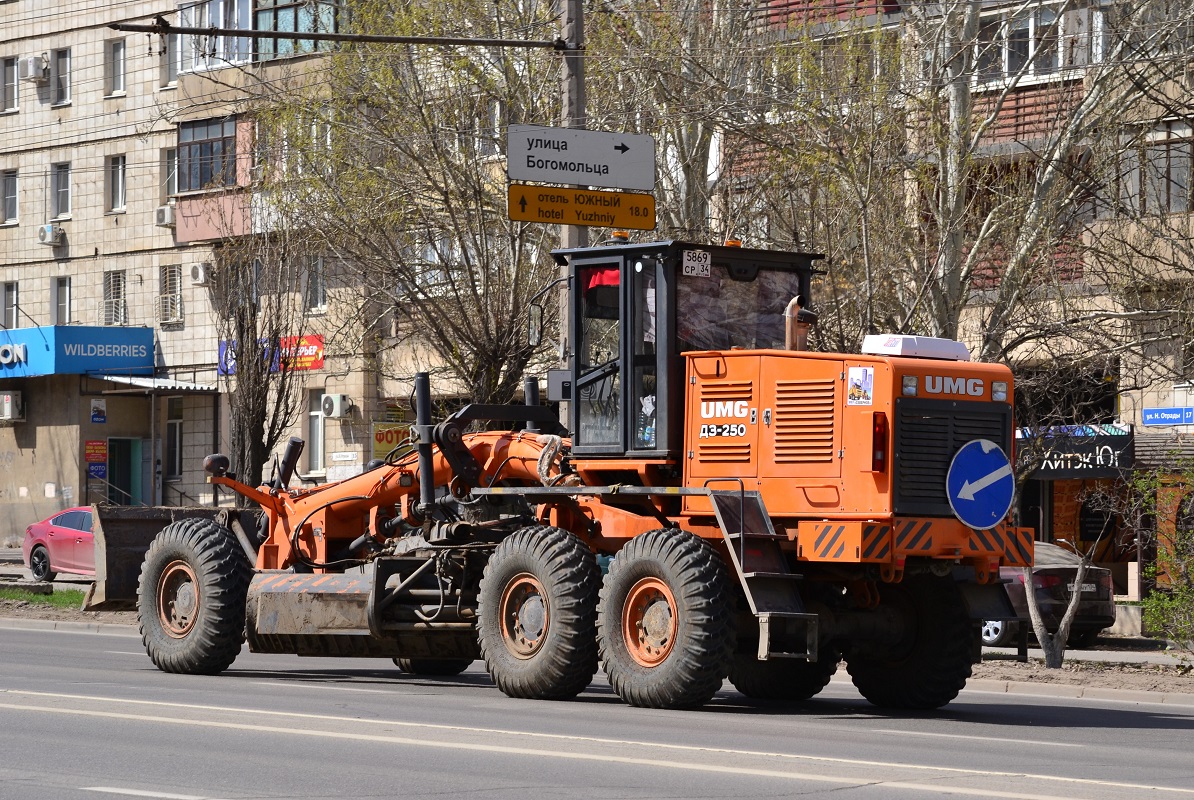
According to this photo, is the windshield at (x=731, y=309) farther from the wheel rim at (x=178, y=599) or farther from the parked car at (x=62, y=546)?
the parked car at (x=62, y=546)

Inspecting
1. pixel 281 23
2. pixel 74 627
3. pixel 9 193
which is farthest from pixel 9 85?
pixel 74 627

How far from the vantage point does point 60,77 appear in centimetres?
5053

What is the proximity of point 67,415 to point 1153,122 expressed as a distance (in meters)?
34.5

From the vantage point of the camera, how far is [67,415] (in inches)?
1919

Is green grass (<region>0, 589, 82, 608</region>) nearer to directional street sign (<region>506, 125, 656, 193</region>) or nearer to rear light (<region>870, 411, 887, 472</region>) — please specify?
directional street sign (<region>506, 125, 656, 193</region>)

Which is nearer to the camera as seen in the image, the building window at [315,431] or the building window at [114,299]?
the building window at [315,431]

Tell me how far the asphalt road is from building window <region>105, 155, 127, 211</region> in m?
34.4

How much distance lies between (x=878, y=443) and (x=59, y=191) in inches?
1613

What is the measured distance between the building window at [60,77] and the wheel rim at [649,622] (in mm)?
40185

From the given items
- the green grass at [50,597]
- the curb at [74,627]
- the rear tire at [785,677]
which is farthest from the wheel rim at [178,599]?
the green grass at [50,597]

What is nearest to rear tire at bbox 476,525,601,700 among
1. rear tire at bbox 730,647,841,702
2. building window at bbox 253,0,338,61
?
rear tire at bbox 730,647,841,702

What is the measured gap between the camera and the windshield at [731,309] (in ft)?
48.5

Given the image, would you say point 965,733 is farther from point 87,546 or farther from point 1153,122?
point 87,546

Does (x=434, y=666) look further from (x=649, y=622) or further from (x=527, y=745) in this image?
(x=527, y=745)
